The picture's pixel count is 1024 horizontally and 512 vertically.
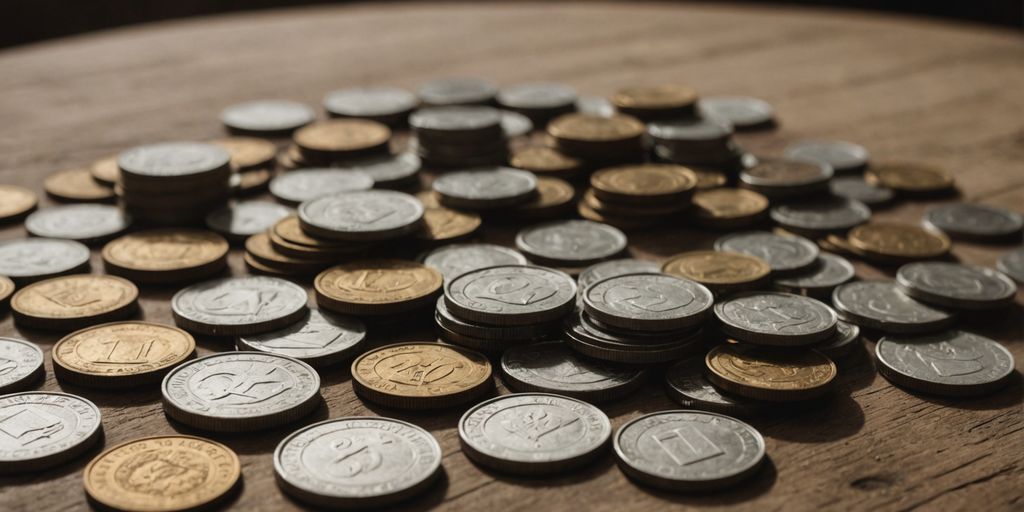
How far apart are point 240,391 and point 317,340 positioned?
9.8 inches

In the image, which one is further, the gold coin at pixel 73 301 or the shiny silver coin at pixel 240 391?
the gold coin at pixel 73 301

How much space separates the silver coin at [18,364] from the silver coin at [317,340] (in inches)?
14.4

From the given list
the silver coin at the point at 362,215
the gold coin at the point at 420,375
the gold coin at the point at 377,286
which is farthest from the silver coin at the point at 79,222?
the gold coin at the point at 420,375

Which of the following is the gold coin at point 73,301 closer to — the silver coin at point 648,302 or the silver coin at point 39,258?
the silver coin at point 39,258

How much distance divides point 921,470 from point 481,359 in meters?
0.78

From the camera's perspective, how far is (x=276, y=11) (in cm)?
630

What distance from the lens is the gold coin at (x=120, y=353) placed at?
1.89m

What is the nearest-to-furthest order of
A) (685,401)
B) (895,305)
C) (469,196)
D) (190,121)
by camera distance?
(685,401), (895,305), (469,196), (190,121)

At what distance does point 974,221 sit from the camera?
8.95ft

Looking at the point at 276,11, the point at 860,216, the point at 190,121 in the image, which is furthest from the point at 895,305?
the point at 276,11

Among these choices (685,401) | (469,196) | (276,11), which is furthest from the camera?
(276,11)

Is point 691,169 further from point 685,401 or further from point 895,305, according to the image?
point 685,401

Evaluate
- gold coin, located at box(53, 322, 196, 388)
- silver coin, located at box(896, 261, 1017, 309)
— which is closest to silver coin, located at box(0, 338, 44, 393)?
gold coin, located at box(53, 322, 196, 388)

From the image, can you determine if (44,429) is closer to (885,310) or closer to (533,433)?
(533,433)
